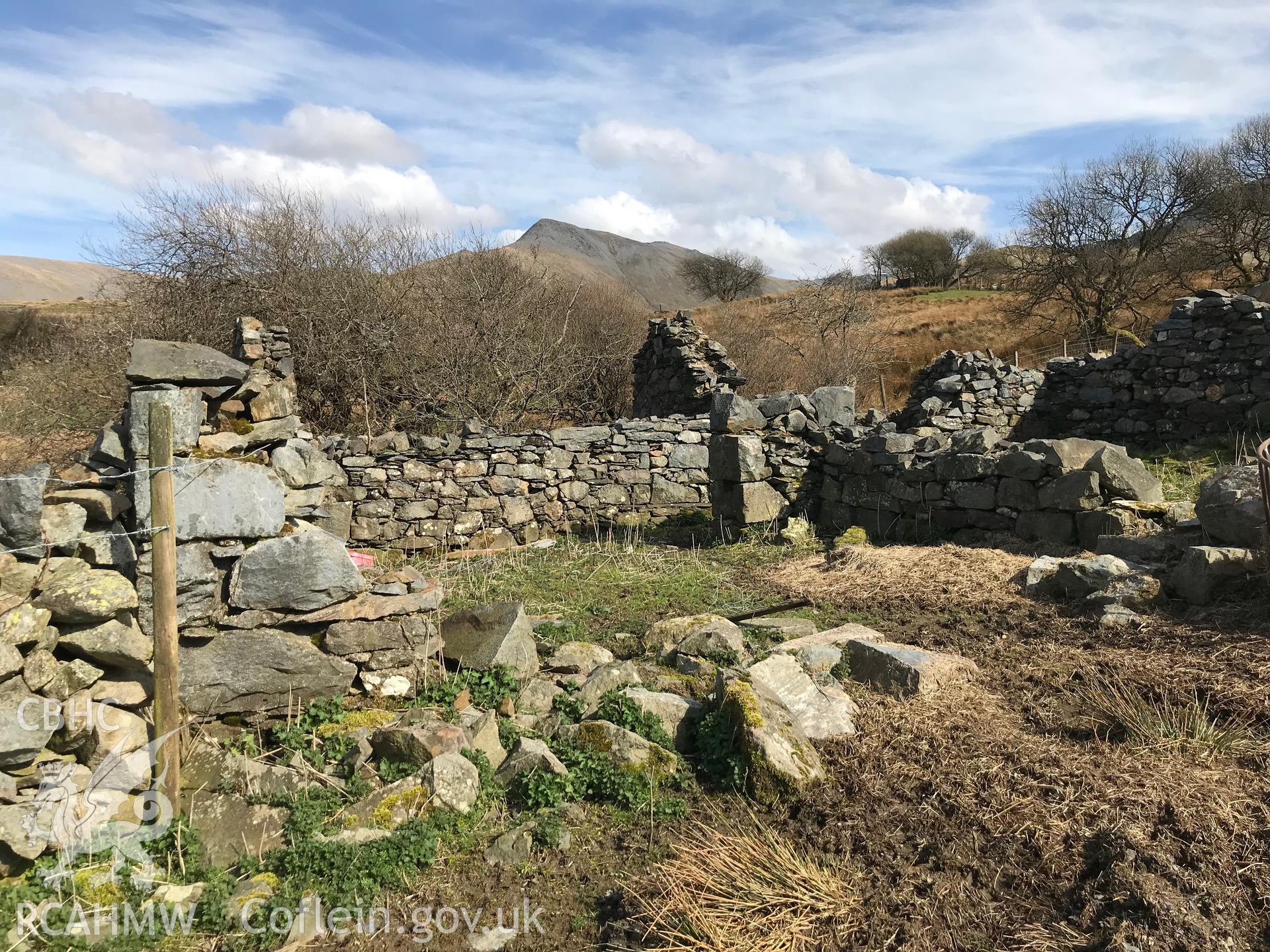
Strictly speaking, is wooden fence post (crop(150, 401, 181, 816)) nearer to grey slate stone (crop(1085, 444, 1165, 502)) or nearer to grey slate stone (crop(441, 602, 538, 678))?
grey slate stone (crop(441, 602, 538, 678))

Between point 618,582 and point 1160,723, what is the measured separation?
5.31 meters

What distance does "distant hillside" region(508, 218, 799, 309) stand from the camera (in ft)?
158

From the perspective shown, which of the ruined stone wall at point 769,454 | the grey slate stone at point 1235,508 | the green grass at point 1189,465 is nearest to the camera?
the grey slate stone at point 1235,508

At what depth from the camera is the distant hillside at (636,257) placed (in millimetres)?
48250

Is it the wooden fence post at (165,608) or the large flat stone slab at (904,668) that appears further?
the large flat stone slab at (904,668)

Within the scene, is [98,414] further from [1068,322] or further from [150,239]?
[1068,322]

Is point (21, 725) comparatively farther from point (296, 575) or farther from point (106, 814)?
point (296, 575)

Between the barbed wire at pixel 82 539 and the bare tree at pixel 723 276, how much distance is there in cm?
4830

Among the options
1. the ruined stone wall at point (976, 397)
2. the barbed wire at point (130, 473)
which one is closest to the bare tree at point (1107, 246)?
the ruined stone wall at point (976, 397)

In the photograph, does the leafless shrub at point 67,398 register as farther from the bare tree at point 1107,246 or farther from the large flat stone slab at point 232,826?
the bare tree at point 1107,246

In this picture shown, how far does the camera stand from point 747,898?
3.35m

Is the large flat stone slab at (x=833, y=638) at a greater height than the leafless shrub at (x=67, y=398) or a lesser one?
lesser

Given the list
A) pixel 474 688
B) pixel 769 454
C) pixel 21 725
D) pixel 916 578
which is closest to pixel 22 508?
pixel 21 725

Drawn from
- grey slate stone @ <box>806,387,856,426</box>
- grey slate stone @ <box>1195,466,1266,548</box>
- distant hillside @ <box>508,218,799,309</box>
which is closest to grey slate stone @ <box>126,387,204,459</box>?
grey slate stone @ <box>1195,466,1266,548</box>
